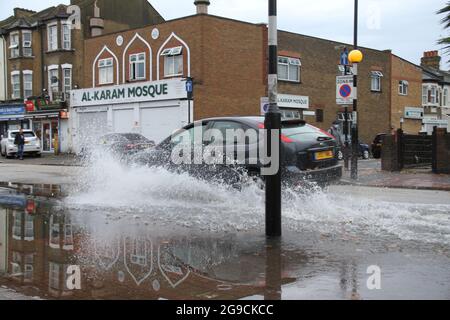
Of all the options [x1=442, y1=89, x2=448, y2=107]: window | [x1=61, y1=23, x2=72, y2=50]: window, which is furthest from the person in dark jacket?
[x1=442, y1=89, x2=448, y2=107]: window

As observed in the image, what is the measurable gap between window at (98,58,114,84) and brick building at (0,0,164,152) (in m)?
2.35

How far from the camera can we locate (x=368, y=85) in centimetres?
3856

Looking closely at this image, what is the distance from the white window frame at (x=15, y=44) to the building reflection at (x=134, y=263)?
34.8 meters

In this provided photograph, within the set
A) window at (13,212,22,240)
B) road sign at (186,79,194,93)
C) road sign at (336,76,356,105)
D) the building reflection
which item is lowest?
the building reflection

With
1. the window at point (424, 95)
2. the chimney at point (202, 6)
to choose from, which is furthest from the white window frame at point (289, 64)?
the window at point (424, 95)

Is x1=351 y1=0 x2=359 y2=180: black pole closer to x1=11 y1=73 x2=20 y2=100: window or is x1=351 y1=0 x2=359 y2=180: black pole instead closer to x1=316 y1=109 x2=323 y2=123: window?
x1=316 y1=109 x2=323 y2=123: window

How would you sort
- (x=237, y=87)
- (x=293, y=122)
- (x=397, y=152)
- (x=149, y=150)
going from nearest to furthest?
(x=293, y=122)
(x=149, y=150)
(x=397, y=152)
(x=237, y=87)

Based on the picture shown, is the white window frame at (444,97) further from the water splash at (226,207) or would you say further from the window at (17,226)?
the window at (17,226)

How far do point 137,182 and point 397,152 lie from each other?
12.0m

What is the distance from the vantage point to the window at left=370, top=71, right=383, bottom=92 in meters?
38.9

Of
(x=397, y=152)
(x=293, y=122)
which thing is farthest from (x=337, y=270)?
(x=397, y=152)

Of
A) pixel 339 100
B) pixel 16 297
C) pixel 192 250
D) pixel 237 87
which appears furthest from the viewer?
pixel 237 87
